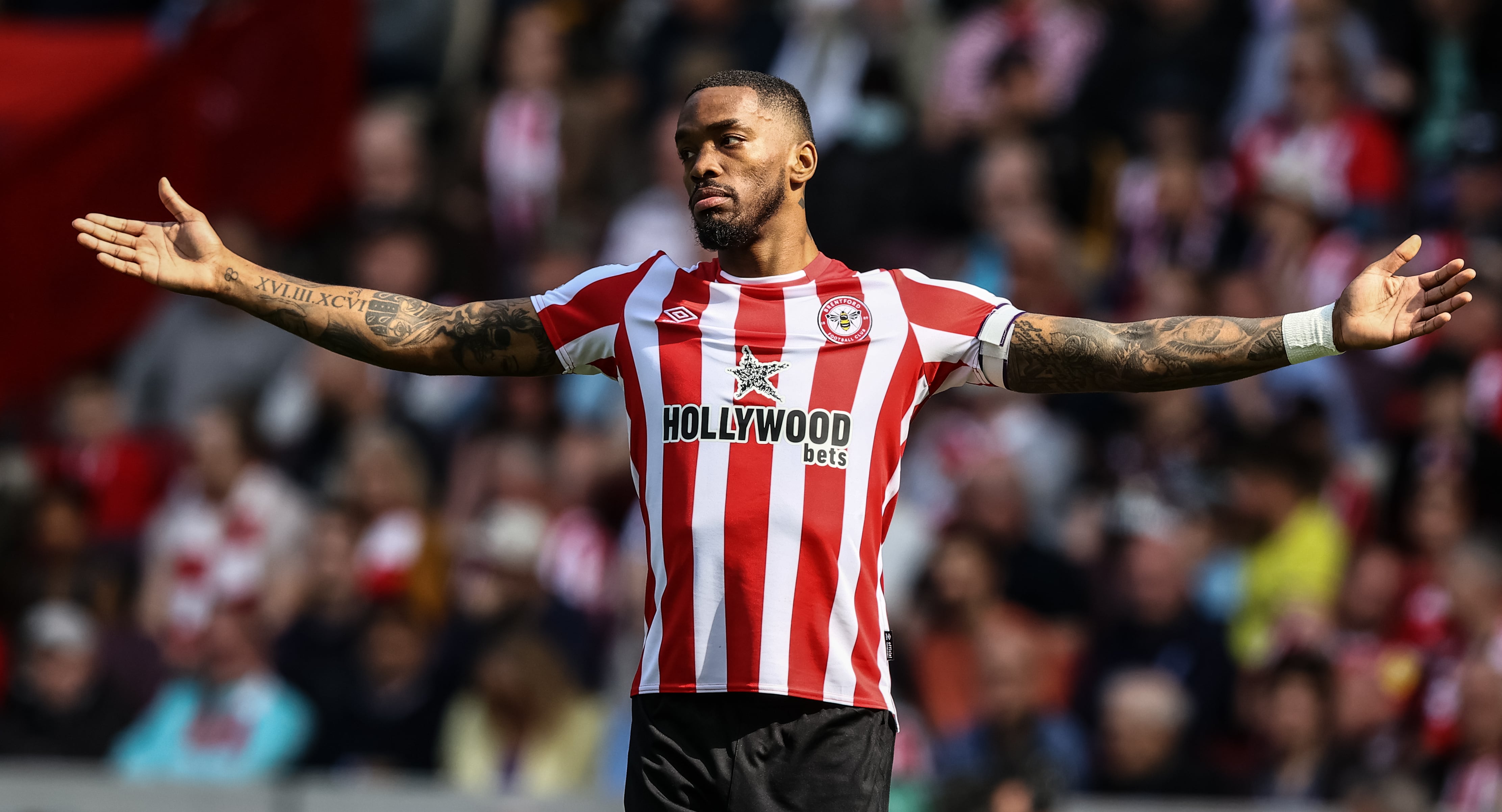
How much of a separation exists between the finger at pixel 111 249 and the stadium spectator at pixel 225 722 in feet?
21.5

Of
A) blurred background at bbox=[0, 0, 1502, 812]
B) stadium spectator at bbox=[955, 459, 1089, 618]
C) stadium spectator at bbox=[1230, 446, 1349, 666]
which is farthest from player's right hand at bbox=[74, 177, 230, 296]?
stadium spectator at bbox=[1230, 446, 1349, 666]

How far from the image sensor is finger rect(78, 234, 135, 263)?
197 inches

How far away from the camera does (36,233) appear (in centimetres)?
1473

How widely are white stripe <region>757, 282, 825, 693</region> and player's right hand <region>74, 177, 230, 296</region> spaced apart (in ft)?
5.29

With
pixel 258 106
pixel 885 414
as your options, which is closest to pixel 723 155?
pixel 885 414

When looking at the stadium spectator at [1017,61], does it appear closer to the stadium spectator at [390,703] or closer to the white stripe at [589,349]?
the stadium spectator at [390,703]

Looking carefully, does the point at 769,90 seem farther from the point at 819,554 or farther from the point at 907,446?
the point at 907,446

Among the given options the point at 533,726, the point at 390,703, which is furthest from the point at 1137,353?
the point at 390,703

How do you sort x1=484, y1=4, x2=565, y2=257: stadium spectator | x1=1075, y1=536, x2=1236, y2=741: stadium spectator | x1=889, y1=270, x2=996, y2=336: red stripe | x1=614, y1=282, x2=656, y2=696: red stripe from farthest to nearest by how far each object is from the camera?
x1=484, y1=4, x2=565, y2=257: stadium spectator, x1=1075, y1=536, x2=1236, y2=741: stadium spectator, x1=889, y1=270, x2=996, y2=336: red stripe, x1=614, y1=282, x2=656, y2=696: red stripe

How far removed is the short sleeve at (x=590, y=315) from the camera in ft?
16.3

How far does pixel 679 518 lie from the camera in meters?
4.69

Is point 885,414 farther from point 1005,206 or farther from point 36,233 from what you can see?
point 36,233

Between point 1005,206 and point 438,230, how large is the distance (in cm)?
430

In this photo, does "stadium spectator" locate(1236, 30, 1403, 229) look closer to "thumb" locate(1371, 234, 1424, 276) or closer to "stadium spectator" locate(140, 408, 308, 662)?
"stadium spectator" locate(140, 408, 308, 662)
